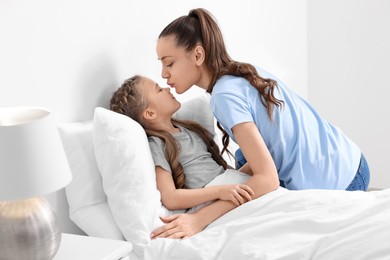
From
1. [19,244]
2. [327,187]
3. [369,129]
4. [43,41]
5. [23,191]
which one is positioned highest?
[43,41]

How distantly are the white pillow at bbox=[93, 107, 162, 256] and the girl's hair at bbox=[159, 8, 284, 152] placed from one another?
0.37 m

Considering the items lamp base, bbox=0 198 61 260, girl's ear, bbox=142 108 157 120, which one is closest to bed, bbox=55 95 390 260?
girl's ear, bbox=142 108 157 120

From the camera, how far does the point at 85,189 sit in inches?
71.0

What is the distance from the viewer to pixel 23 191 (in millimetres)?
1131

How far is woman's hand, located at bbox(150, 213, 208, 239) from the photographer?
5.66 feet

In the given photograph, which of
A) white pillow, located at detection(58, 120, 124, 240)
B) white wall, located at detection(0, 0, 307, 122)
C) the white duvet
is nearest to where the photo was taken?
the white duvet

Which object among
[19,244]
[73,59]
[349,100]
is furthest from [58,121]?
[349,100]

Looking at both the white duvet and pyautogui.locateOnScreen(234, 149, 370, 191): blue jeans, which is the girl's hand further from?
pyautogui.locateOnScreen(234, 149, 370, 191): blue jeans

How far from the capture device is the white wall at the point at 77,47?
65.0 inches

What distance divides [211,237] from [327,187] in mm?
697

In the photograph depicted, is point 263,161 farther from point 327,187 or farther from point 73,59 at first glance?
point 73,59

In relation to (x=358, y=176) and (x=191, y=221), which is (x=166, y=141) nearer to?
(x=191, y=221)

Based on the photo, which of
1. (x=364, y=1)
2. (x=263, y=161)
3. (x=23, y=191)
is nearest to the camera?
(x=23, y=191)

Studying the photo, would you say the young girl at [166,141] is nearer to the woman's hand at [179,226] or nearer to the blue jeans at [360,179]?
the woman's hand at [179,226]
